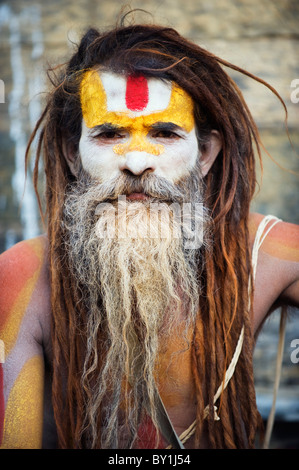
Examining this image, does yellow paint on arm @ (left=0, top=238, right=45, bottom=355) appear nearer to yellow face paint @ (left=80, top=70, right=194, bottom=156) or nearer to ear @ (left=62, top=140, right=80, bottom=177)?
ear @ (left=62, top=140, right=80, bottom=177)

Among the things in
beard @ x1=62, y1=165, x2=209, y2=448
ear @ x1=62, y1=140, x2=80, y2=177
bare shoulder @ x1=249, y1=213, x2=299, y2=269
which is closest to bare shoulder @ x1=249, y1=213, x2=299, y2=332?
bare shoulder @ x1=249, y1=213, x2=299, y2=269

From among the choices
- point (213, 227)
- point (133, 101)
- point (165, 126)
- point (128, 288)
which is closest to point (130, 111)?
point (133, 101)

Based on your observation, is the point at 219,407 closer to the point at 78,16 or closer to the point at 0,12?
the point at 78,16

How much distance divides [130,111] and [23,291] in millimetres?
822

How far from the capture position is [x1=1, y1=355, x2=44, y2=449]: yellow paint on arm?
1767mm

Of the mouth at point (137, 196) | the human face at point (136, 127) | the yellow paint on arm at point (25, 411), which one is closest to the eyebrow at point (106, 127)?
the human face at point (136, 127)

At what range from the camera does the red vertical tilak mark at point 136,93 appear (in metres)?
1.96

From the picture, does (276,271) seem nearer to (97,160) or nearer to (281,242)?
(281,242)

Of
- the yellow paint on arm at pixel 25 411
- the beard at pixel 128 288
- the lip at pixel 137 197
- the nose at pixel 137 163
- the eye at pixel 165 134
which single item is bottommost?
the yellow paint on arm at pixel 25 411

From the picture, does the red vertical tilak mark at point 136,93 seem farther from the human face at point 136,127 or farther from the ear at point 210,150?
the ear at point 210,150

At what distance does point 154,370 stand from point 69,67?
136cm
